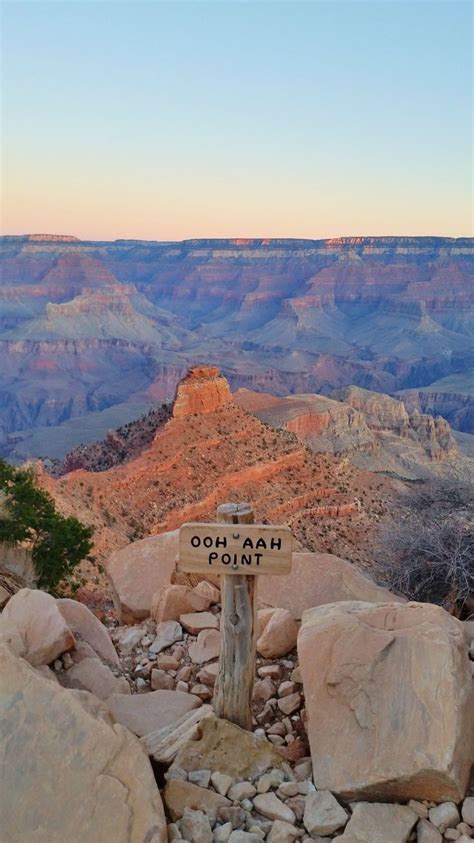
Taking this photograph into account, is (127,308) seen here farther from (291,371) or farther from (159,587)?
(159,587)

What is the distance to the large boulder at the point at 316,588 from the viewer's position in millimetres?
7766

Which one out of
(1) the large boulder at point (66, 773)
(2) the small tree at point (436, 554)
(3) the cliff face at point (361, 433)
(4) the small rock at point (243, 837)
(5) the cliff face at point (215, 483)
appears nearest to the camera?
(1) the large boulder at point (66, 773)

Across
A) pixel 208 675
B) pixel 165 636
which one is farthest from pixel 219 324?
pixel 208 675

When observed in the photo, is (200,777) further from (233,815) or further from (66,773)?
(66,773)

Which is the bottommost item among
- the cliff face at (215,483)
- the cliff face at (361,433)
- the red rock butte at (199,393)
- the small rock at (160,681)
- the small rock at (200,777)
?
the cliff face at (361,433)

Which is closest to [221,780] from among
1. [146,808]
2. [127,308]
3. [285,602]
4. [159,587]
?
[146,808]

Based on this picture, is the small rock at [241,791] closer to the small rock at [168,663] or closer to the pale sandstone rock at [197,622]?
the small rock at [168,663]

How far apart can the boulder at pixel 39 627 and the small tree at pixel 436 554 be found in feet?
13.6

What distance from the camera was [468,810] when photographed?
15.3ft

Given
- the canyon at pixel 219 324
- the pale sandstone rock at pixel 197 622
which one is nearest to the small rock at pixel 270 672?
the pale sandstone rock at pixel 197 622

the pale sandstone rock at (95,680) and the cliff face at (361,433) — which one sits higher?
the pale sandstone rock at (95,680)

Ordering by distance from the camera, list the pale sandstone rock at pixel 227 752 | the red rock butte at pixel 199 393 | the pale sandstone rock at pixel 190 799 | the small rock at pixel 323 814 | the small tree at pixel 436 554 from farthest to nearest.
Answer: the red rock butte at pixel 199 393 < the small tree at pixel 436 554 < the pale sandstone rock at pixel 227 752 < the pale sandstone rock at pixel 190 799 < the small rock at pixel 323 814

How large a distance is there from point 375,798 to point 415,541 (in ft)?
13.9

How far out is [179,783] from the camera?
4.75 metres
